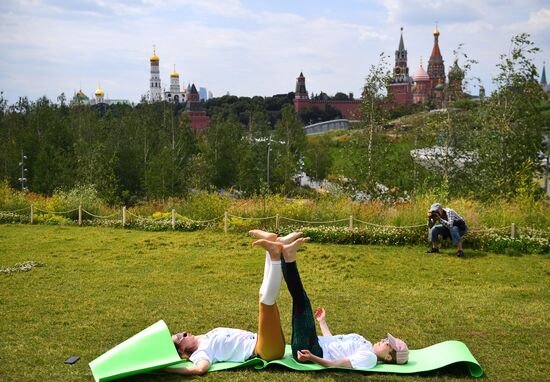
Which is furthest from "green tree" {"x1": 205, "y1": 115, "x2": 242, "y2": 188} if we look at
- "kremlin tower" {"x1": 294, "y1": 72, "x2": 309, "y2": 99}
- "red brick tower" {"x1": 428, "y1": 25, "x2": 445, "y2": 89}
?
"kremlin tower" {"x1": 294, "y1": 72, "x2": 309, "y2": 99}

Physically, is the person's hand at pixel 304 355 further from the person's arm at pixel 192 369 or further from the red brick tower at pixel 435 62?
the red brick tower at pixel 435 62

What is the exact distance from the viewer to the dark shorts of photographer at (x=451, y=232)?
12.4m

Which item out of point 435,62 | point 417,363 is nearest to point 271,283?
point 417,363

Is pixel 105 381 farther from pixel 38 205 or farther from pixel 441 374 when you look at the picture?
pixel 38 205

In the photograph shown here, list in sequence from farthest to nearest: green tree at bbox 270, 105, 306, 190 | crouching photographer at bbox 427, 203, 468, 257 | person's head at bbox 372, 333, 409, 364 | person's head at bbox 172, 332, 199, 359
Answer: green tree at bbox 270, 105, 306, 190
crouching photographer at bbox 427, 203, 468, 257
person's head at bbox 172, 332, 199, 359
person's head at bbox 372, 333, 409, 364

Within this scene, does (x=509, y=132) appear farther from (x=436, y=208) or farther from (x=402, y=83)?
(x=402, y=83)

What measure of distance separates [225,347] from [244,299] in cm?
303

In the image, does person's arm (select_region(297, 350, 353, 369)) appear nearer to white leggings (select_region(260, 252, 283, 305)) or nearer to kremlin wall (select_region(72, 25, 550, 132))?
white leggings (select_region(260, 252, 283, 305))

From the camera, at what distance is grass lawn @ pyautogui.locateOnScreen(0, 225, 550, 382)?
245 inches

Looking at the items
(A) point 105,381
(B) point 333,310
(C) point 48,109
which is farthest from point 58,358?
(C) point 48,109

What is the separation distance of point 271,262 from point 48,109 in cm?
3497

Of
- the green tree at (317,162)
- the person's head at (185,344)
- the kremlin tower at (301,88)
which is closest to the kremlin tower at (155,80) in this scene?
the kremlin tower at (301,88)

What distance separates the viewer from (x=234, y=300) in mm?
8805

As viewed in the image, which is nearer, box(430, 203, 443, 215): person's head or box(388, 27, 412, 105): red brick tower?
box(430, 203, 443, 215): person's head
